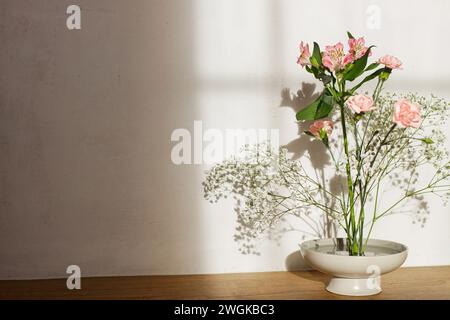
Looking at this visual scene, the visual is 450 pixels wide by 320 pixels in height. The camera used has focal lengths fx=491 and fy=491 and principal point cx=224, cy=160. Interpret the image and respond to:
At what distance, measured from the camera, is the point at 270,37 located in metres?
1.47

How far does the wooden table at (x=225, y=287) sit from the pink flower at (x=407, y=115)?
0.43 meters

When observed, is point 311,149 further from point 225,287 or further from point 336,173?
point 225,287

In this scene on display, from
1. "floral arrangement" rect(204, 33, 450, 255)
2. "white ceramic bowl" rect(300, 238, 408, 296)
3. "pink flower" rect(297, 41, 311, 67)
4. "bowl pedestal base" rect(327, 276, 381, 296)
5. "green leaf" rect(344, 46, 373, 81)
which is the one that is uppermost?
"pink flower" rect(297, 41, 311, 67)

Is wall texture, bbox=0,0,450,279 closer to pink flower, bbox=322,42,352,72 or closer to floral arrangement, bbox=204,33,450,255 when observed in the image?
floral arrangement, bbox=204,33,450,255

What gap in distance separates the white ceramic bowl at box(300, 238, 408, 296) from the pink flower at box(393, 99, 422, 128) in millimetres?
311

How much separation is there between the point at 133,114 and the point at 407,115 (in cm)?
75

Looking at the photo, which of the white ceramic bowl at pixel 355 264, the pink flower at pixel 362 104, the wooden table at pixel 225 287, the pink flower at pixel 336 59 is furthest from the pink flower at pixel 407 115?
the wooden table at pixel 225 287

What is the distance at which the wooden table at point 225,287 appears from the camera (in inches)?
48.6

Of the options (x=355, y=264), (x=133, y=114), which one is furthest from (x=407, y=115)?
(x=133, y=114)

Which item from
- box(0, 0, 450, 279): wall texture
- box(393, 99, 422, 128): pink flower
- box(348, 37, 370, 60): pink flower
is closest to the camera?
box(393, 99, 422, 128): pink flower

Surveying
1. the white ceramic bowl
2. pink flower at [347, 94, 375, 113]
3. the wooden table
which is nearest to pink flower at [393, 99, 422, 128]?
pink flower at [347, 94, 375, 113]

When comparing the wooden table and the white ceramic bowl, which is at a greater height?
the white ceramic bowl

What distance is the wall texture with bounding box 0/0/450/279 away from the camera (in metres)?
1.39
